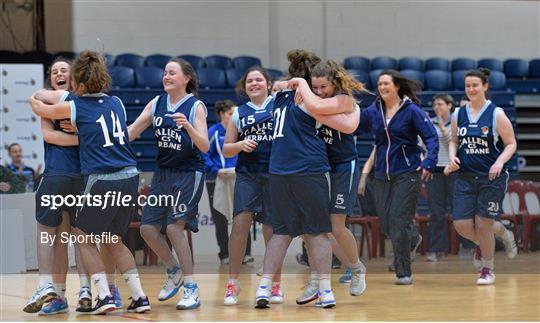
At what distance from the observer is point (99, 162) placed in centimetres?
620

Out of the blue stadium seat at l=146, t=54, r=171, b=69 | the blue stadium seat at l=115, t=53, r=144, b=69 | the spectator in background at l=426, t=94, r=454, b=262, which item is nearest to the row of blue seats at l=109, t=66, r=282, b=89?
the blue stadium seat at l=115, t=53, r=144, b=69

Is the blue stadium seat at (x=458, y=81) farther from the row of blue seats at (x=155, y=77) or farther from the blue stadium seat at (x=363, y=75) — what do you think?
the row of blue seats at (x=155, y=77)

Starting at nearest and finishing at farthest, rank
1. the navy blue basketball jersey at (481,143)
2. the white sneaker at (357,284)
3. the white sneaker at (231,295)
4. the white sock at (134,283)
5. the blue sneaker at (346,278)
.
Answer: the white sock at (134,283) < the white sneaker at (231,295) < the white sneaker at (357,284) < the blue sneaker at (346,278) < the navy blue basketball jersey at (481,143)

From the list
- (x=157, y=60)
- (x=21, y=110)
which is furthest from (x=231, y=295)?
(x=21, y=110)

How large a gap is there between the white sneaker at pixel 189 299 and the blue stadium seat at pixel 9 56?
6059 millimetres

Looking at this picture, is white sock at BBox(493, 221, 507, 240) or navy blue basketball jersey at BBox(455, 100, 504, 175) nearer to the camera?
navy blue basketball jersey at BBox(455, 100, 504, 175)

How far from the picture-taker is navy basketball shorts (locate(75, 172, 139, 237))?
621 cm

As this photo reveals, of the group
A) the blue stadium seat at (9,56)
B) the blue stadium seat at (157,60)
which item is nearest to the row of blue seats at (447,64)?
the blue stadium seat at (157,60)

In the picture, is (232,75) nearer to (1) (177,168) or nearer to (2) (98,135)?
(1) (177,168)

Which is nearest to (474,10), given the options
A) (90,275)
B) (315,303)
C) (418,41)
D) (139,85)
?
(418,41)

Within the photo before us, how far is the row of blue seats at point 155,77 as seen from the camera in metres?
10.8

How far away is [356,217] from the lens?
8.10 m

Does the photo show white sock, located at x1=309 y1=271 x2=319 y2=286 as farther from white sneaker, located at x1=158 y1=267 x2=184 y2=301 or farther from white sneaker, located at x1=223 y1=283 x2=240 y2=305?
white sneaker, located at x1=158 y1=267 x2=184 y2=301

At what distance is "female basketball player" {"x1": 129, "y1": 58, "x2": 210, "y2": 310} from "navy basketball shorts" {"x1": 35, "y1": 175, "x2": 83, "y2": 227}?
Result: 1.72ft
